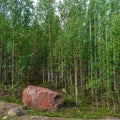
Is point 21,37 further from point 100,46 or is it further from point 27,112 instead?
point 27,112

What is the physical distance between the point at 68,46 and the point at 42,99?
8169 mm

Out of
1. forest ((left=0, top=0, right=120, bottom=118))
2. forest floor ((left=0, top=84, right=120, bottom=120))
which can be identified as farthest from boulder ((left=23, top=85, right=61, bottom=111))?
forest ((left=0, top=0, right=120, bottom=118))

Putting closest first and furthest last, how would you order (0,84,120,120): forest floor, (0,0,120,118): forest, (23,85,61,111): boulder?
(0,84,120,120): forest floor
(23,85,61,111): boulder
(0,0,120,118): forest

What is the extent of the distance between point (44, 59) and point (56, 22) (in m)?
5.98

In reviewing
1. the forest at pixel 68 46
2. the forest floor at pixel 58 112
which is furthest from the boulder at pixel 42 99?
the forest at pixel 68 46

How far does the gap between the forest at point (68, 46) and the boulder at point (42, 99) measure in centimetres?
365

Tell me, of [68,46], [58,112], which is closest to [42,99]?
[58,112]

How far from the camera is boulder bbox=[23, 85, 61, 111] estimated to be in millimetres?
32625

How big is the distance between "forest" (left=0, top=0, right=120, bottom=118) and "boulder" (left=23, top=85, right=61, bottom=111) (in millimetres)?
3650

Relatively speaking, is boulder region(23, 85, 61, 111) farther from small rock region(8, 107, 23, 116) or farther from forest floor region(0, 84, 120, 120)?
small rock region(8, 107, 23, 116)

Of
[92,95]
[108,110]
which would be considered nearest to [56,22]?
[92,95]

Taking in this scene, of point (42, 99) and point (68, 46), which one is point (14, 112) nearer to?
point (42, 99)

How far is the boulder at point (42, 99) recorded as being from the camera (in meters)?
32.6

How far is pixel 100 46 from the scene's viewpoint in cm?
3909
